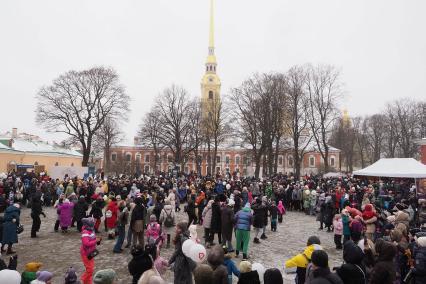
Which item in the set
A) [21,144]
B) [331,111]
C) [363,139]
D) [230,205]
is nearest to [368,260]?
[230,205]

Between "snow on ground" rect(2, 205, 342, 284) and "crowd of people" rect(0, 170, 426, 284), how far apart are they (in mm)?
382

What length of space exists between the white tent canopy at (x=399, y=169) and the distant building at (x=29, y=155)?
30.1 m

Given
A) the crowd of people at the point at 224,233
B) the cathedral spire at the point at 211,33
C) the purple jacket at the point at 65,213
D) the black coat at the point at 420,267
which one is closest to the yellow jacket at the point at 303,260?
the crowd of people at the point at 224,233

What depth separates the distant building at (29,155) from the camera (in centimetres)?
3909

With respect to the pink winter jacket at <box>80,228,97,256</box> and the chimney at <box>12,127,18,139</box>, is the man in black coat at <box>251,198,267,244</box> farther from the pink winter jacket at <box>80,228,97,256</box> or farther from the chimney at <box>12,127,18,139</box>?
the chimney at <box>12,127,18,139</box>

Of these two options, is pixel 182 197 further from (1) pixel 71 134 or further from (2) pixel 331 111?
(2) pixel 331 111

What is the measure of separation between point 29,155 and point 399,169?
1637 inches

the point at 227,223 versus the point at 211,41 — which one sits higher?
the point at 211,41

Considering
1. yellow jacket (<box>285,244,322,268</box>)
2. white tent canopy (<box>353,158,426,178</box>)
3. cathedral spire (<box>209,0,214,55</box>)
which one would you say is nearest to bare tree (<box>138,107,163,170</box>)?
white tent canopy (<box>353,158,426,178</box>)

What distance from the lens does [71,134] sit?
38.0 meters

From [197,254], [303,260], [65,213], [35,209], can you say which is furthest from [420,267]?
[65,213]

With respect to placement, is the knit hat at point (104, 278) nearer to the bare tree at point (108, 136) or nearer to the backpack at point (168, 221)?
the backpack at point (168, 221)

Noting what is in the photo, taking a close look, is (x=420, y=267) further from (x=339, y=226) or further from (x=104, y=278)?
(x=339, y=226)

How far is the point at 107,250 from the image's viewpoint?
11203mm
